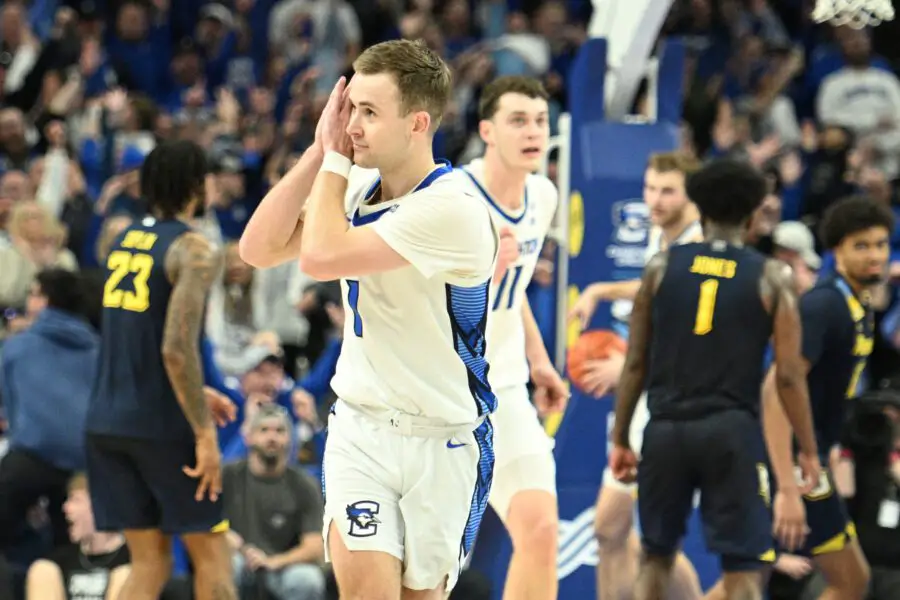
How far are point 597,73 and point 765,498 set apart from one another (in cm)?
377

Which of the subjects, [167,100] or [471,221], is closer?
[471,221]

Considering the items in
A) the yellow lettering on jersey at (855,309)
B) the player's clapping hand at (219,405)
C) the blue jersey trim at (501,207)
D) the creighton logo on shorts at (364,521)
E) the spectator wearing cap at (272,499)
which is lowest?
the spectator wearing cap at (272,499)

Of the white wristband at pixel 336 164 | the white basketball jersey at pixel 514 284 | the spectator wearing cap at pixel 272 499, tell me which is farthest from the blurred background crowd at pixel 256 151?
the white wristband at pixel 336 164

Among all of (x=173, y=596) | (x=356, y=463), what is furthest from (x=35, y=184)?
(x=356, y=463)

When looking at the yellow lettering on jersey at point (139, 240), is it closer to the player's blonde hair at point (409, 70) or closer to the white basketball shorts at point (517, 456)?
the white basketball shorts at point (517, 456)

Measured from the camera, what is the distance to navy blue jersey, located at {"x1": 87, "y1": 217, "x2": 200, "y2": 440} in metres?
6.51

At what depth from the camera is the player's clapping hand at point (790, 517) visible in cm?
657

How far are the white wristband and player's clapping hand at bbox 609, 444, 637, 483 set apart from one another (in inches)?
101

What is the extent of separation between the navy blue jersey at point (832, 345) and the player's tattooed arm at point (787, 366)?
0.97 feet

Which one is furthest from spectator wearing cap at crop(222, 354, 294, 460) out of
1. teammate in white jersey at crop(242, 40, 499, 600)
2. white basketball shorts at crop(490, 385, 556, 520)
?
teammate in white jersey at crop(242, 40, 499, 600)

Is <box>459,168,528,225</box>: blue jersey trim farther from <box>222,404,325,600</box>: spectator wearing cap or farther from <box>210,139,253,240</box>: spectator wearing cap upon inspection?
<box>210,139,253,240</box>: spectator wearing cap

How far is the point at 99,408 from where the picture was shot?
6.62 m

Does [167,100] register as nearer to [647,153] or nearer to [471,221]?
[647,153]

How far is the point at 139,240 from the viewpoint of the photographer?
657 centimetres
